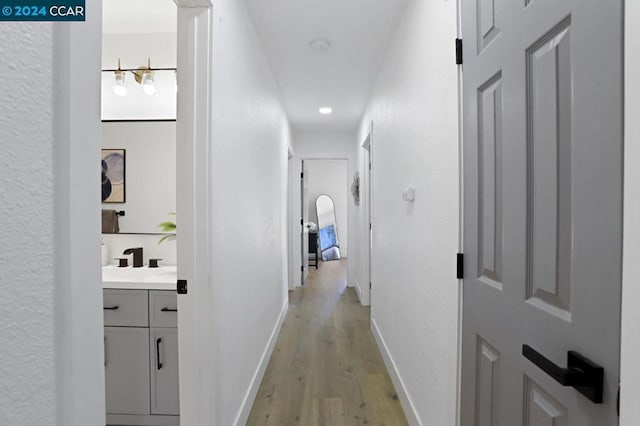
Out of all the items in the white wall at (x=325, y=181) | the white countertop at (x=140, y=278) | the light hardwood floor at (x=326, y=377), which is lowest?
the light hardwood floor at (x=326, y=377)

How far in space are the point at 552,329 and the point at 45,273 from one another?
106 centimetres

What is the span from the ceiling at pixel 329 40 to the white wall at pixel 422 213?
0.52 ft

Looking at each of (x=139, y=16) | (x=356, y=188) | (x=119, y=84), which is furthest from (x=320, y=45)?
(x=356, y=188)

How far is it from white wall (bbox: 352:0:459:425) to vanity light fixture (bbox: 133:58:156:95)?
1.71 metres

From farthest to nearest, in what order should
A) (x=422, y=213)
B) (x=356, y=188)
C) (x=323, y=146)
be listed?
(x=323, y=146), (x=356, y=188), (x=422, y=213)

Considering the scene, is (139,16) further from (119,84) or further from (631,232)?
(631,232)

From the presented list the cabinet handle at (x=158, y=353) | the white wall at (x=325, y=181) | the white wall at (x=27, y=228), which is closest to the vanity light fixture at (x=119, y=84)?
the cabinet handle at (x=158, y=353)

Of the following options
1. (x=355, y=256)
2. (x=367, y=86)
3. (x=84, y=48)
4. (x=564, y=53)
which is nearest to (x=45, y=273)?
(x=84, y=48)

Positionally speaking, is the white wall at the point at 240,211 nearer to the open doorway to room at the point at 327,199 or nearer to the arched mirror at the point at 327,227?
the arched mirror at the point at 327,227

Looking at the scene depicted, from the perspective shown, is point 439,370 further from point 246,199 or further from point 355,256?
point 355,256

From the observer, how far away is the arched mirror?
9008 millimetres

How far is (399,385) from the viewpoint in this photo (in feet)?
7.56

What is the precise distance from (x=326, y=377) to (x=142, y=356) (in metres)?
1.36

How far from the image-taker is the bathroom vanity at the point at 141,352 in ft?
6.05
